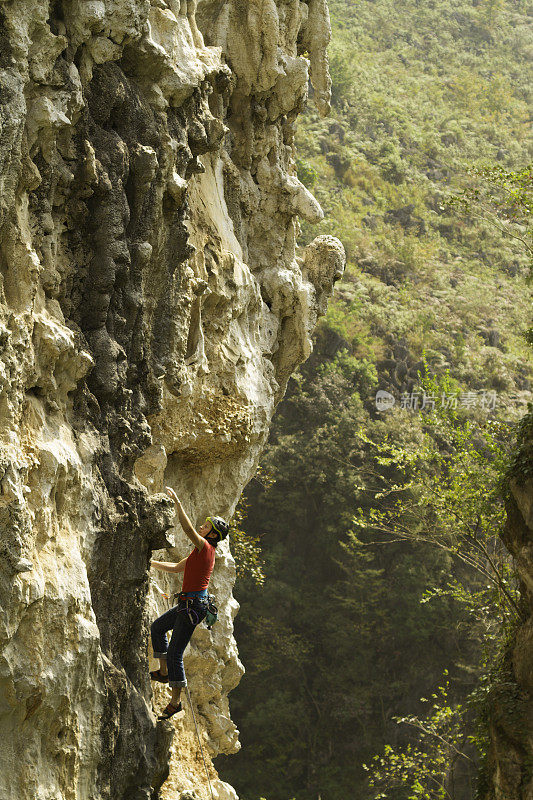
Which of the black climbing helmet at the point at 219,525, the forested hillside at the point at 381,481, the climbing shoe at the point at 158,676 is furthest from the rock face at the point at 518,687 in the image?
the climbing shoe at the point at 158,676

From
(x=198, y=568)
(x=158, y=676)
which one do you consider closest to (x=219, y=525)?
(x=198, y=568)

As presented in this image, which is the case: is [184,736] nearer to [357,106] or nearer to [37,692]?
[37,692]

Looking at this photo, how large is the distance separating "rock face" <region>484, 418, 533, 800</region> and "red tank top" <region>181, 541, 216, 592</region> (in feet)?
11.6

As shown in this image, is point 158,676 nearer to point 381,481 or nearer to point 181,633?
point 181,633

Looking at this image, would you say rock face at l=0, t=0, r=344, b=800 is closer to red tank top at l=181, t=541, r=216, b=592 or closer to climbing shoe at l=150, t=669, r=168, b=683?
climbing shoe at l=150, t=669, r=168, b=683

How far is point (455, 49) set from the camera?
44.9 m

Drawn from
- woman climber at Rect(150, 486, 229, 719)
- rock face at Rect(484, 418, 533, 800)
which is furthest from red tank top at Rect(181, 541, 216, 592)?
rock face at Rect(484, 418, 533, 800)

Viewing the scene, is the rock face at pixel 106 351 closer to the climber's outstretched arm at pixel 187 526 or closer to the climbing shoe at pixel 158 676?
the climber's outstretched arm at pixel 187 526

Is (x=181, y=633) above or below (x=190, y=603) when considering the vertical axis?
below

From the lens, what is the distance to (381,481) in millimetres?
24047

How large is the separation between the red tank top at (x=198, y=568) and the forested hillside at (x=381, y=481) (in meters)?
5.05

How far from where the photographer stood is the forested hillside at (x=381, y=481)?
1889 cm

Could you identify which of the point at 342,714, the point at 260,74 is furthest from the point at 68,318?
the point at 342,714

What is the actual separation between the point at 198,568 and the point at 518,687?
389 cm
